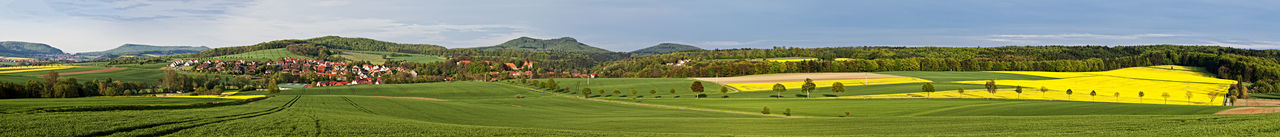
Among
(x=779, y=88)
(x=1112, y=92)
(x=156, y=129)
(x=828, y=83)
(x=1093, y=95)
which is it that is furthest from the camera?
(x=828, y=83)

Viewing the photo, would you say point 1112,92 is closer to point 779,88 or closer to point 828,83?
point 828,83

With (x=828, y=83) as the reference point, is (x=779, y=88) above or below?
below

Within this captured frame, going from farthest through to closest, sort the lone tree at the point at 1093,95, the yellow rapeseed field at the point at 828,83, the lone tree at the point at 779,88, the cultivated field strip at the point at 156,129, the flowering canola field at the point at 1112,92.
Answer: the yellow rapeseed field at the point at 828,83
the lone tree at the point at 779,88
the lone tree at the point at 1093,95
the flowering canola field at the point at 1112,92
the cultivated field strip at the point at 156,129

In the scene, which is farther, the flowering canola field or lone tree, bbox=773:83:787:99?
lone tree, bbox=773:83:787:99

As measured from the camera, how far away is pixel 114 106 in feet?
99.7

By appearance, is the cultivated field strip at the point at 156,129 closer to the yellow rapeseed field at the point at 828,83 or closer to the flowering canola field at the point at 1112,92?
the flowering canola field at the point at 1112,92

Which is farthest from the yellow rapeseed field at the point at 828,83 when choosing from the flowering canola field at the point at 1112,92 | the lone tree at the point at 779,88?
the flowering canola field at the point at 1112,92

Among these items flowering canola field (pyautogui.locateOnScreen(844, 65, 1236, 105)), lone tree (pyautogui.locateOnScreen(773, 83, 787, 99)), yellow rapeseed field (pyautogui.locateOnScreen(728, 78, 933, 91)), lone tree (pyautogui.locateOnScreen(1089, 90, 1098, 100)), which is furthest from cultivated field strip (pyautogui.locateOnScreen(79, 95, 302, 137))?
lone tree (pyautogui.locateOnScreen(1089, 90, 1098, 100))

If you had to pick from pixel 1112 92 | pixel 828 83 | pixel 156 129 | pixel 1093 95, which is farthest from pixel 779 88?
pixel 156 129

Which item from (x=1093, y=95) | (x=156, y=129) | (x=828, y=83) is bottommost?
(x=1093, y=95)

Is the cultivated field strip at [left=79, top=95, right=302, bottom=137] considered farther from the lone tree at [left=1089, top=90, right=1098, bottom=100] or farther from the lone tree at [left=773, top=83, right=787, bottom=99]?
the lone tree at [left=1089, top=90, right=1098, bottom=100]

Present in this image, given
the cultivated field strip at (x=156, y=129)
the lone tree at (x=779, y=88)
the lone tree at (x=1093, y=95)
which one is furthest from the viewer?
the lone tree at (x=779, y=88)

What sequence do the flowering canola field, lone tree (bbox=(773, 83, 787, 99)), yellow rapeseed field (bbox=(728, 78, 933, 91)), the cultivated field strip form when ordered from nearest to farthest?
the cultivated field strip, the flowering canola field, lone tree (bbox=(773, 83, 787, 99)), yellow rapeseed field (bbox=(728, 78, 933, 91))

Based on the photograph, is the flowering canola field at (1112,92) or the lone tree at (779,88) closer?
the flowering canola field at (1112,92)
